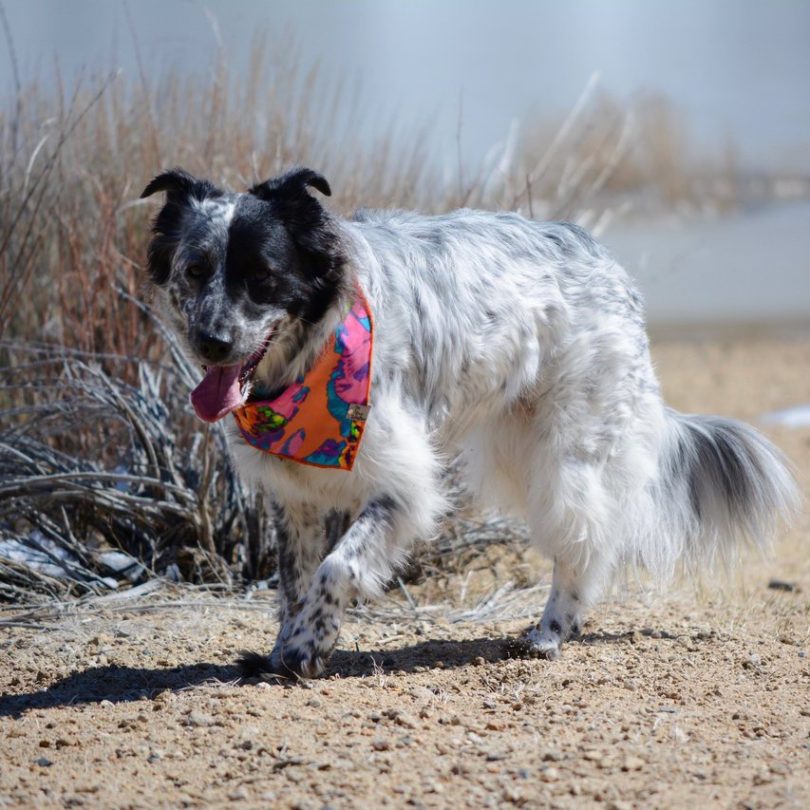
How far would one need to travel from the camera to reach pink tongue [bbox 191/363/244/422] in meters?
3.94

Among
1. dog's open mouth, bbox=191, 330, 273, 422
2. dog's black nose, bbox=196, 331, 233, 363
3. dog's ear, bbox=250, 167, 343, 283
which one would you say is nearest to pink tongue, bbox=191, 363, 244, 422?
dog's open mouth, bbox=191, 330, 273, 422

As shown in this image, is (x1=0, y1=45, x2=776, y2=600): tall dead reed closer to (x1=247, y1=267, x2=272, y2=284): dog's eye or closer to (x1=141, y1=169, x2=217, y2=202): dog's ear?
(x1=141, y1=169, x2=217, y2=202): dog's ear

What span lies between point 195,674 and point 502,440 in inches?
58.9

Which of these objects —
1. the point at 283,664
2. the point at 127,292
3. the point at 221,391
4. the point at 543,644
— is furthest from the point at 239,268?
the point at 127,292

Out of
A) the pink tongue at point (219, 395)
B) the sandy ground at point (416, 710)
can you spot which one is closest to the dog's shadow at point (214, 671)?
the sandy ground at point (416, 710)

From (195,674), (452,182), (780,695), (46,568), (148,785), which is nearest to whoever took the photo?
(148,785)

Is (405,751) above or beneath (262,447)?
beneath

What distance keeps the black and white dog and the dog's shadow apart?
17 centimetres

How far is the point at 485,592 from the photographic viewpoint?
18.4 feet

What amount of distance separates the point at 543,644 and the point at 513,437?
82 cm

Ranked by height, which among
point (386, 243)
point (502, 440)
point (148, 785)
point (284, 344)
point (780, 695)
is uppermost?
point (386, 243)

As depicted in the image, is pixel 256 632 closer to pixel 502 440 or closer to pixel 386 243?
pixel 502 440

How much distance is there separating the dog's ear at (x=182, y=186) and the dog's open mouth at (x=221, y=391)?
1.89 ft

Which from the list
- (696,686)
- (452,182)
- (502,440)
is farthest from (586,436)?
(452,182)
